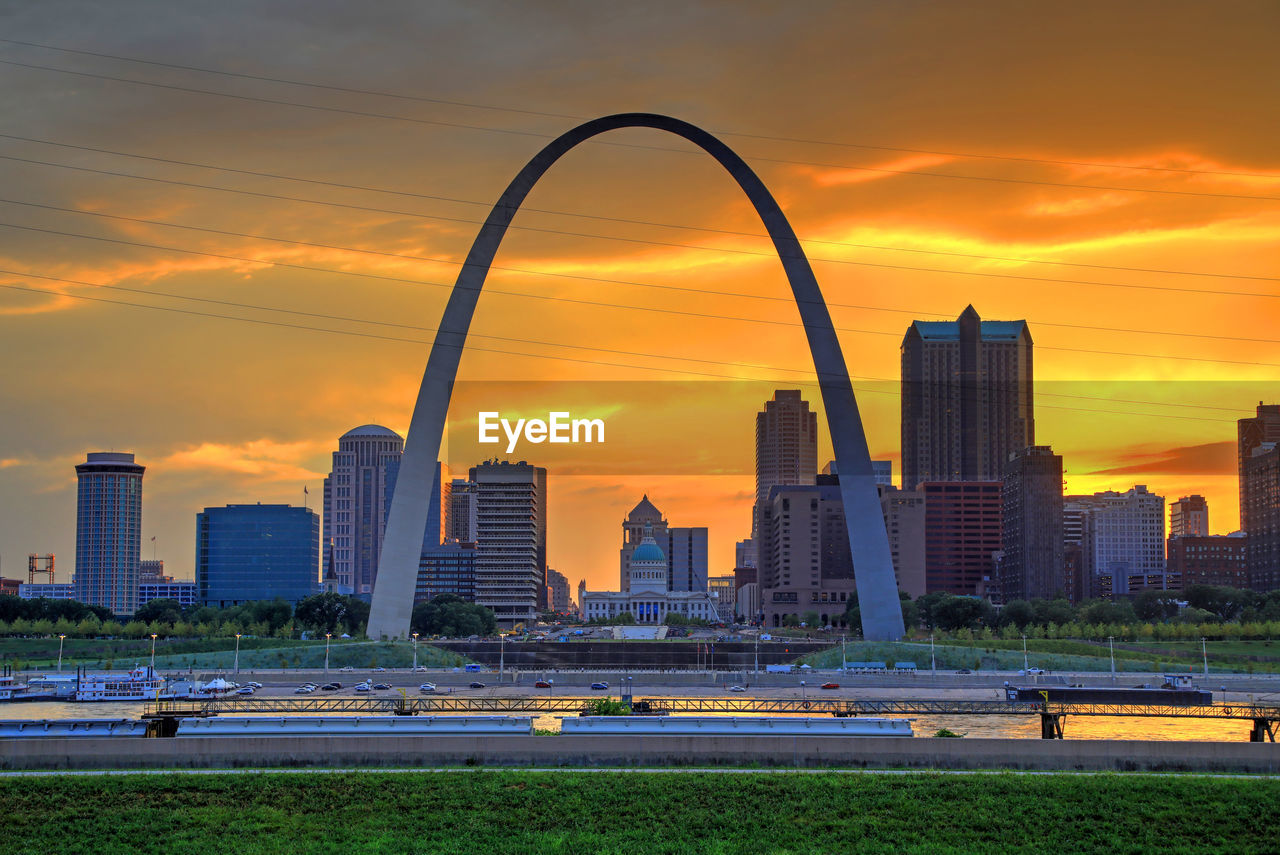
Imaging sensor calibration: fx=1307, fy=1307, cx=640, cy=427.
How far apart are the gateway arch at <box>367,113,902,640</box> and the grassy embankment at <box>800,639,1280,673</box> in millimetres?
5144

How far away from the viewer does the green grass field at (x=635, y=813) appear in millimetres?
28734

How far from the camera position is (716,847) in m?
28.3

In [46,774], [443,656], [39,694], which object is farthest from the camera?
[443,656]

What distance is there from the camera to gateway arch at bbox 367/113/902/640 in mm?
80438

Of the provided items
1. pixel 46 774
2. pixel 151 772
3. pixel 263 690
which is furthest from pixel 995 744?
pixel 263 690

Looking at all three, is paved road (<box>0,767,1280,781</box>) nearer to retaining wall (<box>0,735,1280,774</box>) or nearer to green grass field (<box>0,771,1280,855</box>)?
Result: retaining wall (<box>0,735,1280,774</box>)

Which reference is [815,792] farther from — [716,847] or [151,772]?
[151,772]

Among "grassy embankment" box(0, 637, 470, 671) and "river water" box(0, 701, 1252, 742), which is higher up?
"river water" box(0, 701, 1252, 742)

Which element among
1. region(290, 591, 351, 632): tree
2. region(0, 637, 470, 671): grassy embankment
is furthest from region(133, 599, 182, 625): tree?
region(0, 637, 470, 671): grassy embankment

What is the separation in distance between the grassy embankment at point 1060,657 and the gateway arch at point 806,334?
514cm

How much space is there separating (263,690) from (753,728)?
120 feet

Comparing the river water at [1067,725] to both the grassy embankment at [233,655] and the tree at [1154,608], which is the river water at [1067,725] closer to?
the grassy embankment at [233,655]

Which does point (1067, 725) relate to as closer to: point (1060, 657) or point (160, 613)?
point (1060, 657)

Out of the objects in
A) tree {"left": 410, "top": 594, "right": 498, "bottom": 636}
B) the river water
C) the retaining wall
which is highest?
the retaining wall
